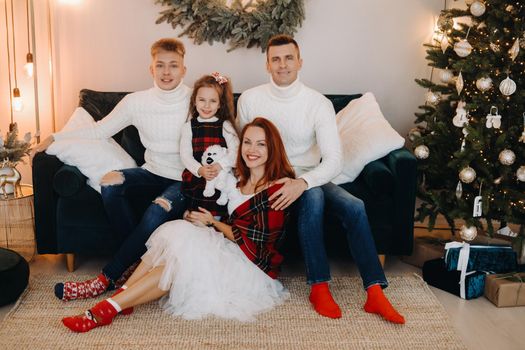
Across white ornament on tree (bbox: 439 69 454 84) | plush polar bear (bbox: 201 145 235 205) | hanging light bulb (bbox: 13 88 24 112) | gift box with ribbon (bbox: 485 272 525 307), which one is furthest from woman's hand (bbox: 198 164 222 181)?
hanging light bulb (bbox: 13 88 24 112)

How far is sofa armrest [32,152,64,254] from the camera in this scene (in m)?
3.02

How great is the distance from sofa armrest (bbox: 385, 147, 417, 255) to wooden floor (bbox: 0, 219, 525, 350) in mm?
271

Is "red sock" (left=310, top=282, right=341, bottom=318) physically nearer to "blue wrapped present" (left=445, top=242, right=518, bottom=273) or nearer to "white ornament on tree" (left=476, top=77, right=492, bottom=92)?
"blue wrapped present" (left=445, top=242, right=518, bottom=273)

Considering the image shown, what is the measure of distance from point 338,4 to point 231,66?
30.7 inches

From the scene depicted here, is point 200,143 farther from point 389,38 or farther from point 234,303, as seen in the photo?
point 389,38

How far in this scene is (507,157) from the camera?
2.89 metres

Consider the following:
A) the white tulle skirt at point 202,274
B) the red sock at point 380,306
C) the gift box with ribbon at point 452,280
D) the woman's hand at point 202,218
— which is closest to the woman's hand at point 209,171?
the woman's hand at point 202,218

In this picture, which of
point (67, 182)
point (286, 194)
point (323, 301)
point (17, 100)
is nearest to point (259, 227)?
point (286, 194)

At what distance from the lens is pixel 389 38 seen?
3.93m

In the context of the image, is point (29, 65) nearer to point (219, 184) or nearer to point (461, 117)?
point (219, 184)

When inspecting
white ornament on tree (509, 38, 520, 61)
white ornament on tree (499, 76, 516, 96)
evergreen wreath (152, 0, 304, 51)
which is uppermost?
evergreen wreath (152, 0, 304, 51)

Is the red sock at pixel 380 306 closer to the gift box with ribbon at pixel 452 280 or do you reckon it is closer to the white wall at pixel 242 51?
the gift box with ribbon at pixel 452 280

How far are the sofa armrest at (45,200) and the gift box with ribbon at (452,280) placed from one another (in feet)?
6.20

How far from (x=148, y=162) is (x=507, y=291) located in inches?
72.7
